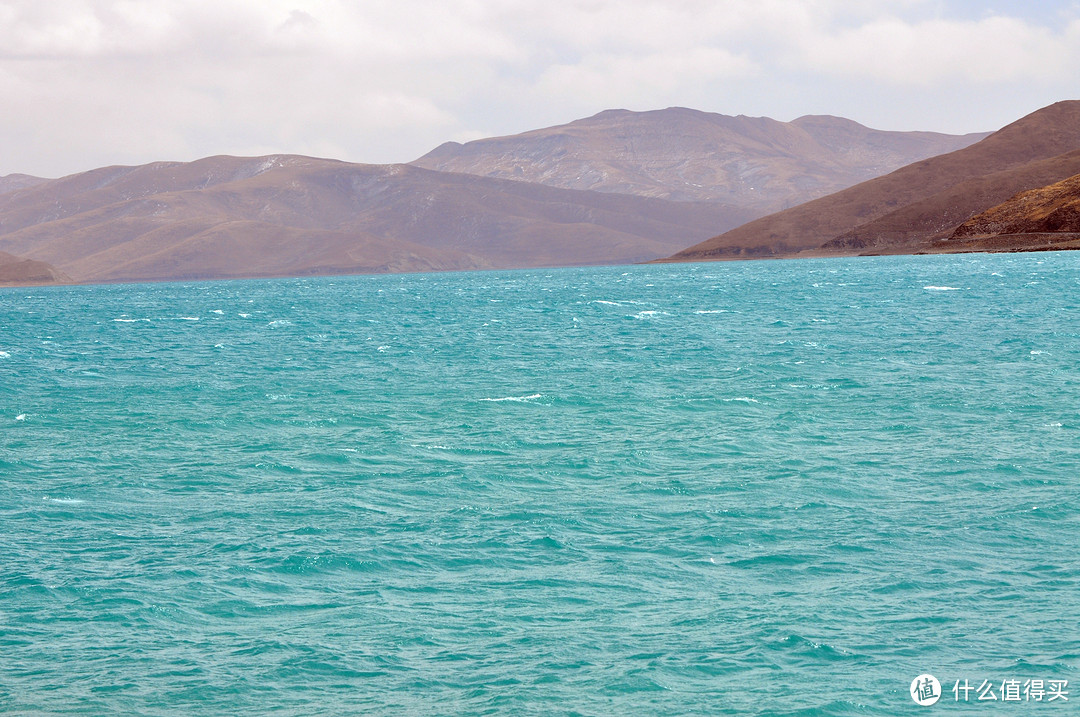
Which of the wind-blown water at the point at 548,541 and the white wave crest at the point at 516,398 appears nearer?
the wind-blown water at the point at 548,541

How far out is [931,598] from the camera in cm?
1591

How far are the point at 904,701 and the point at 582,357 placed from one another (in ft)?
126

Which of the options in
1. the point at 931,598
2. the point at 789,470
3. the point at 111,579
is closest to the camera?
the point at 931,598

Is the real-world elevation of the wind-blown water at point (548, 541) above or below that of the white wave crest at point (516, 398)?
below

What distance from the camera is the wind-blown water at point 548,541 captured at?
13.8 metres

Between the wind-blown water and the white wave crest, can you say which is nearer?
the wind-blown water

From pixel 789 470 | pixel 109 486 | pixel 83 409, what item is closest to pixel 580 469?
pixel 789 470

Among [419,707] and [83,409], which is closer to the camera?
[419,707]

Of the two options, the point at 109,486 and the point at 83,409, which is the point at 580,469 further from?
the point at 83,409

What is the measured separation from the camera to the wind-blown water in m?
13.8

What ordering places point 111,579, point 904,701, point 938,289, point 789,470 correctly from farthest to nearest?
1. point 938,289
2. point 789,470
3. point 111,579
4. point 904,701

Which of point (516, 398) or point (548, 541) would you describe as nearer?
point (548, 541)

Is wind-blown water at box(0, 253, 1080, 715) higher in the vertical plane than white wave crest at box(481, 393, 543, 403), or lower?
lower

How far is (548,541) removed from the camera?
64.3 ft
